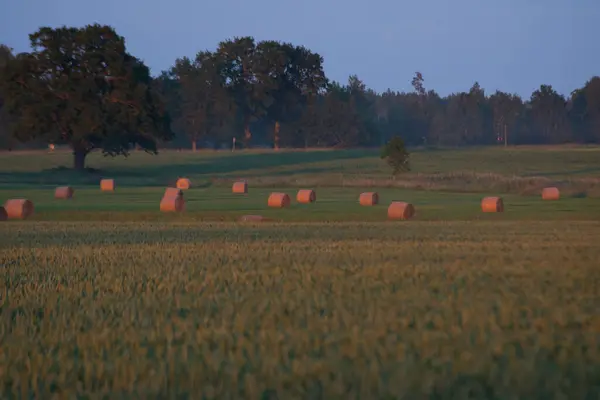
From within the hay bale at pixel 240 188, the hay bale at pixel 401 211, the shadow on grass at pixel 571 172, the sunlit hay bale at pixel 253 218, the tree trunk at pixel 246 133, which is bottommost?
the sunlit hay bale at pixel 253 218

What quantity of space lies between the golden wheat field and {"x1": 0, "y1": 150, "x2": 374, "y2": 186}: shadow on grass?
49500 millimetres

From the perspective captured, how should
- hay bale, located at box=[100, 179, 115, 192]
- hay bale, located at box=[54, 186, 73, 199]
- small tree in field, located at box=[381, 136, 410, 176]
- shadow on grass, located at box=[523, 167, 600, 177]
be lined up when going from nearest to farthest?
hay bale, located at box=[54, 186, 73, 199], hay bale, located at box=[100, 179, 115, 192], small tree in field, located at box=[381, 136, 410, 176], shadow on grass, located at box=[523, 167, 600, 177]

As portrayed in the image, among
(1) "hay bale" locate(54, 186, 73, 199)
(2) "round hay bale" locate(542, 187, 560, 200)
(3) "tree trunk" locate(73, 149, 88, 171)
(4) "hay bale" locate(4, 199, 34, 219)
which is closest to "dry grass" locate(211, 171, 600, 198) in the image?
(2) "round hay bale" locate(542, 187, 560, 200)

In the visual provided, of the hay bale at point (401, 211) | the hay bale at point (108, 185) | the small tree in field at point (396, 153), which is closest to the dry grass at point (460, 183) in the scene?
the small tree in field at point (396, 153)

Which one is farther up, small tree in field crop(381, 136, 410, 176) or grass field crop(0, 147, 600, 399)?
small tree in field crop(381, 136, 410, 176)

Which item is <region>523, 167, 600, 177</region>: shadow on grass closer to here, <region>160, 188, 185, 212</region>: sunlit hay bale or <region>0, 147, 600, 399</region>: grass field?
<region>160, 188, 185, 212</region>: sunlit hay bale

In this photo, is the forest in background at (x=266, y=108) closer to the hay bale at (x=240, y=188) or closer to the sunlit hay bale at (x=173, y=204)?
the hay bale at (x=240, y=188)

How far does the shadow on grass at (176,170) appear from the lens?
222 feet

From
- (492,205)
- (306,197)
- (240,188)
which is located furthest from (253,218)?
(240,188)

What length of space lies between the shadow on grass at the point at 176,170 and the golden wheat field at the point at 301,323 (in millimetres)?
49500

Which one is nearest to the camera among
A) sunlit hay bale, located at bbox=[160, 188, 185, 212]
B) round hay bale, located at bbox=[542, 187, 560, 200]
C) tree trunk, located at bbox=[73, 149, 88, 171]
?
sunlit hay bale, located at bbox=[160, 188, 185, 212]

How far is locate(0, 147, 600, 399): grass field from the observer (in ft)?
23.5

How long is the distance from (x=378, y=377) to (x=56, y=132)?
209 ft

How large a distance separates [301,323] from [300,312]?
2.16ft
